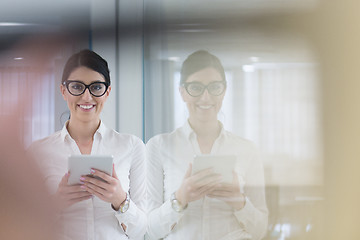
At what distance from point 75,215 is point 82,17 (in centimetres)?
59

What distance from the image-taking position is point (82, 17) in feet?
3.66

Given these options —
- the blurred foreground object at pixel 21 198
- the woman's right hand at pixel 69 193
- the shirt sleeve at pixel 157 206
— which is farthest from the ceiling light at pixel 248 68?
the blurred foreground object at pixel 21 198

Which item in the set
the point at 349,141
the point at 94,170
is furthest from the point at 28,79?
the point at 349,141

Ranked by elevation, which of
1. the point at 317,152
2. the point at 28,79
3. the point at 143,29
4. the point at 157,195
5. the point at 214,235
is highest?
the point at 143,29

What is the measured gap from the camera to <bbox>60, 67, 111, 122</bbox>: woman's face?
3.48 feet

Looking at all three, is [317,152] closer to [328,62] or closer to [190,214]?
[328,62]

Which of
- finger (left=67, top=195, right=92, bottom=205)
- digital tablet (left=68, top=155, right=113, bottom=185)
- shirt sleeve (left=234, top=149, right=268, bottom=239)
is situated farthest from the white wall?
shirt sleeve (left=234, top=149, right=268, bottom=239)

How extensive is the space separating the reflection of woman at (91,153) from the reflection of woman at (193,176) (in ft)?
0.21

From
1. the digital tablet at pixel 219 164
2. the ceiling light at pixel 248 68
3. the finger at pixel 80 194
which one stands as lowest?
the finger at pixel 80 194

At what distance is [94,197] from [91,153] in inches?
5.0

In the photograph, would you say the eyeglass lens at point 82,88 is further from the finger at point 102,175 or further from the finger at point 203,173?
the finger at point 203,173

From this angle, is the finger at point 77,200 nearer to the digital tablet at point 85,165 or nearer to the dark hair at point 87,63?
the digital tablet at point 85,165

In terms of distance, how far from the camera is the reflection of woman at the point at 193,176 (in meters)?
1.09

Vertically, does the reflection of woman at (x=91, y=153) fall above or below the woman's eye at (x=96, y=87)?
below
